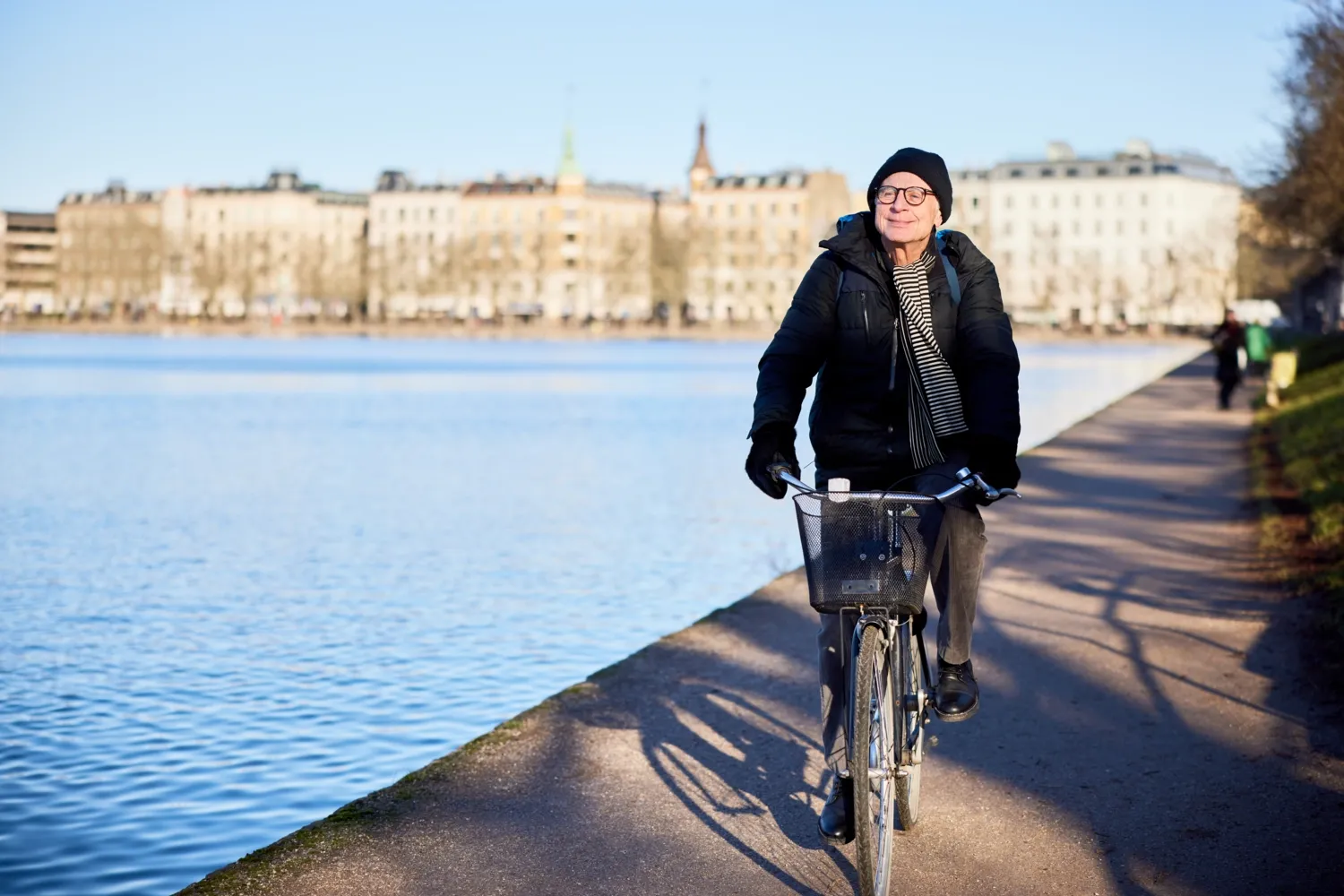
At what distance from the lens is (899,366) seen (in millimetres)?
5430

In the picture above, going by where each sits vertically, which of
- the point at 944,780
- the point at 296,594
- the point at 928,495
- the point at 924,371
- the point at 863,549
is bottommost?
the point at 296,594

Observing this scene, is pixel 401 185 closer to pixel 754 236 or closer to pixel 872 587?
pixel 754 236

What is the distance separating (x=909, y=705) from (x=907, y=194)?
1547 millimetres

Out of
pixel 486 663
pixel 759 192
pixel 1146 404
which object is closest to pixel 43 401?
pixel 1146 404

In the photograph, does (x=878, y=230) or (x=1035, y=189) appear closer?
(x=878, y=230)

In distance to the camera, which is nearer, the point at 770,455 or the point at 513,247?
the point at 770,455

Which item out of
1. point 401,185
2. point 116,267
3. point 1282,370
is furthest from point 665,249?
point 1282,370

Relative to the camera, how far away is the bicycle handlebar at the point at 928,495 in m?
4.91

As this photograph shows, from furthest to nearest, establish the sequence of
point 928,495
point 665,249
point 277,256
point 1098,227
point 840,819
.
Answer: point 277,256
point 1098,227
point 665,249
point 840,819
point 928,495

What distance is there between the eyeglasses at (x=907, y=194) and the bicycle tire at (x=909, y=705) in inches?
49.7

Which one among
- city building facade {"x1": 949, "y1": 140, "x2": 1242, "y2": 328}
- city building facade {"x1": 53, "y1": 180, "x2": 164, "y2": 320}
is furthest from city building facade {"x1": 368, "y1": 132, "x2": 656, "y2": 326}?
city building facade {"x1": 949, "y1": 140, "x2": 1242, "y2": 328}

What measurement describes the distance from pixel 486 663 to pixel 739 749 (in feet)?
16.7

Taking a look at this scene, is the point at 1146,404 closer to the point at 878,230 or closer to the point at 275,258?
the point at 878,230

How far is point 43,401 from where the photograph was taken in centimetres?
5003
